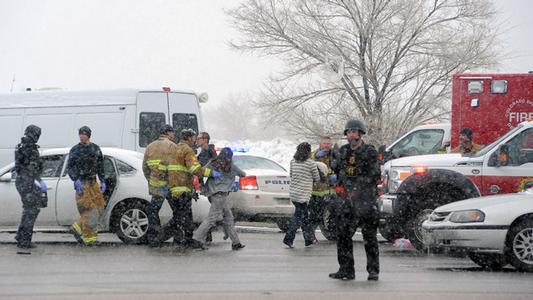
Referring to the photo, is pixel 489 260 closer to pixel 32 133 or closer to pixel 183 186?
pixel 183 186

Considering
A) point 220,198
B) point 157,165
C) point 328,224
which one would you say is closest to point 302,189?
point 220,198

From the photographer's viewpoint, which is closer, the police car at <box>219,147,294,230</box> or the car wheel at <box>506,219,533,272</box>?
the car wheel at <box>506,219,533,272</box>

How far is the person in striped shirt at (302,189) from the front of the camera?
48.4 ft

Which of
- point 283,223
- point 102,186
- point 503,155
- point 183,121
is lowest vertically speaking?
point 283,223

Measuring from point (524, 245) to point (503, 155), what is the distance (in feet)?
6.92

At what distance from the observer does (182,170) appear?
1420 cm

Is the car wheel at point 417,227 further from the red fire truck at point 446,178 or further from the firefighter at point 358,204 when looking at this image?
the firefighter at point 358,204

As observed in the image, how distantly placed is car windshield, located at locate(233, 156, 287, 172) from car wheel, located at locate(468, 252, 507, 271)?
5.58 m

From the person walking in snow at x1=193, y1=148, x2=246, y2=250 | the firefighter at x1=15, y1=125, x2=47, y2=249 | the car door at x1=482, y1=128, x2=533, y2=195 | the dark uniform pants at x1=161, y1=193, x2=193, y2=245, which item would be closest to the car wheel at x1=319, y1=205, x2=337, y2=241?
the person walking in snow at x1=193, y1=148, x2=246, y2=250

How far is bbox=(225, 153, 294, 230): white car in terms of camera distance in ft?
54.0

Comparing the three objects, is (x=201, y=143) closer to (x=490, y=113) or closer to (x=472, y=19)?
(x=490, y=113)

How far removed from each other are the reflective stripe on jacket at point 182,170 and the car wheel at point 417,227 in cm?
279

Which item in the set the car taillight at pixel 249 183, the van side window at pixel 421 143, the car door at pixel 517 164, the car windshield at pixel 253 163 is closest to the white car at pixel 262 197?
the car taillight at pixel 249 183

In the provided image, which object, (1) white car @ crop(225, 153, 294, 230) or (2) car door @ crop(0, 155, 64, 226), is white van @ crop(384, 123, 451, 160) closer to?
(1) white car @ crop(225, 153, 294, 230)
